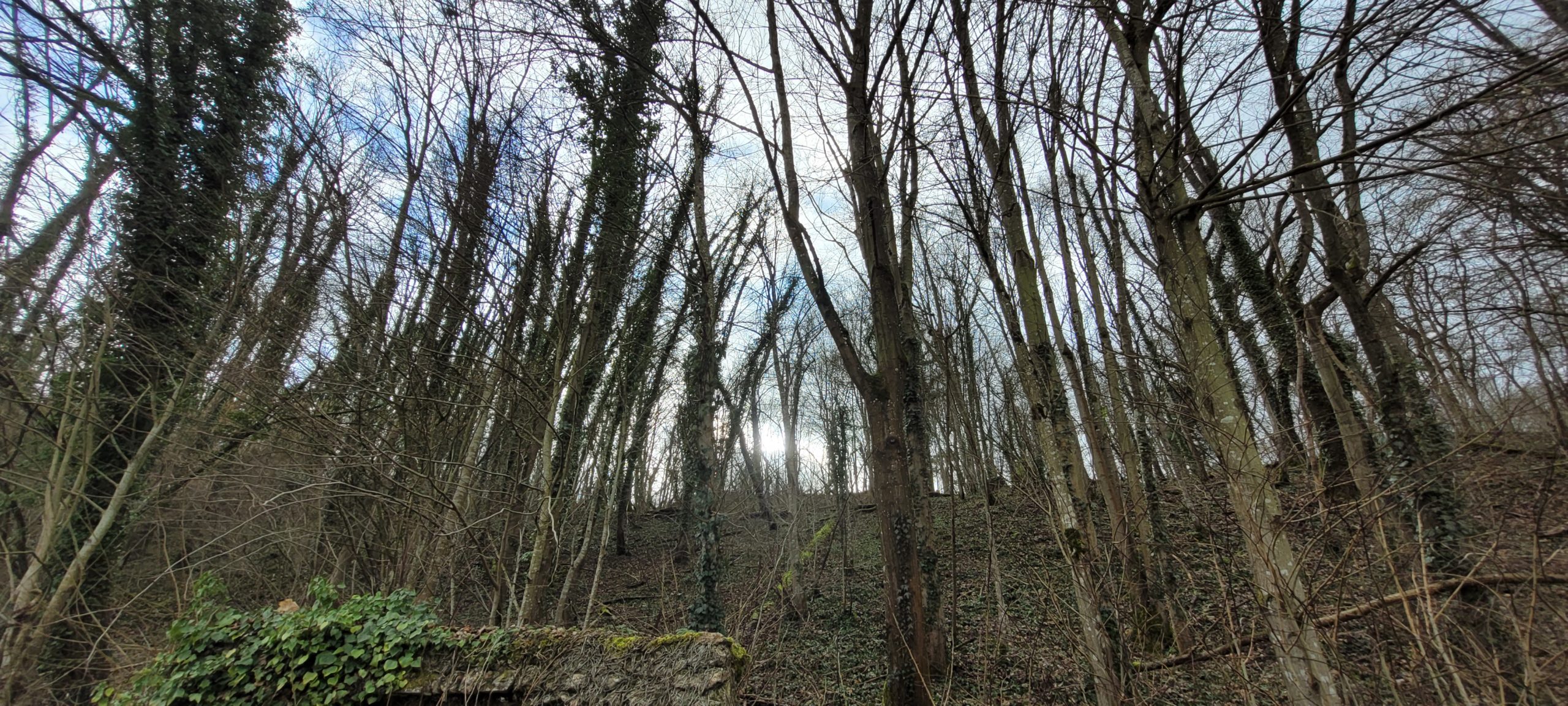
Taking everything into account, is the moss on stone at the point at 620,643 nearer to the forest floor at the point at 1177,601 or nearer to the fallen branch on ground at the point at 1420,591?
the forest floor at the point at 1177,601

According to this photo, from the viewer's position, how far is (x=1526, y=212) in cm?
352

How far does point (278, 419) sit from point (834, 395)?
14.4m

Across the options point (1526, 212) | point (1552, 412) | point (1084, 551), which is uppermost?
point (1526, 212)

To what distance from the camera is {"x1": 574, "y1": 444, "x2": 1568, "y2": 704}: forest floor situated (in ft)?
7.02

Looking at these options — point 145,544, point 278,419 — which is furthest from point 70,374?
point 278,419

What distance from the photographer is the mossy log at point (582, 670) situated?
2969 millimetres

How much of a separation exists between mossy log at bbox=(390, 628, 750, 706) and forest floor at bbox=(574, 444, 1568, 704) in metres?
1.20

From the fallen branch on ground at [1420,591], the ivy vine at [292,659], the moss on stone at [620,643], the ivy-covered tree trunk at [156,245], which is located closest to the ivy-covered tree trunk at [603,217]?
the ivy vine at [292,659]

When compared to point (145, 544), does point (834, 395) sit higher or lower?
higher

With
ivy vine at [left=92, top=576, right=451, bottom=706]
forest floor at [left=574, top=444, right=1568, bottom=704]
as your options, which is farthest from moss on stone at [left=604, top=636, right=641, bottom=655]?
forest floor at [left=574, top=444, right=1568, bottom=704]

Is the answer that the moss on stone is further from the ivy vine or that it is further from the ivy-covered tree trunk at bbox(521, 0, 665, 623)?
the ivy-covered tree trunk at bbox(521, 0, 665, 623)

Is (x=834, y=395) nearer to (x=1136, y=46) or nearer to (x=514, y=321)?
(x=514, y=321)

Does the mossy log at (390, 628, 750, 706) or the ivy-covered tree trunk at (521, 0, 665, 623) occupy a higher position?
the ivy-covered tree trunk at (521, 0, 665, 623)

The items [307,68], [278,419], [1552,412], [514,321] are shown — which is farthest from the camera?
[307,68]
